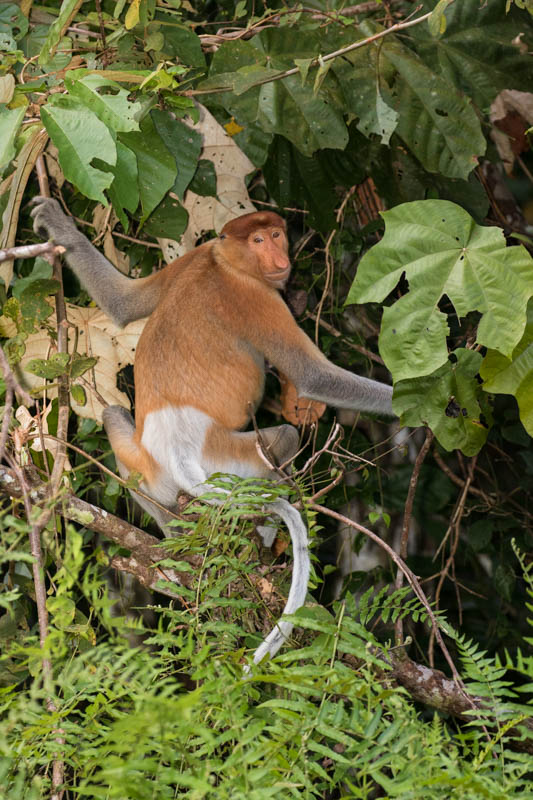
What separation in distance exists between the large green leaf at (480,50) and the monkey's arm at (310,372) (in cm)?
85

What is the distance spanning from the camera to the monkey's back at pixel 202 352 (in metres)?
2.46

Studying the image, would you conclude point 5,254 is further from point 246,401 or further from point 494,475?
point 494,475

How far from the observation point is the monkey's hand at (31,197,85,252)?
2.63 m

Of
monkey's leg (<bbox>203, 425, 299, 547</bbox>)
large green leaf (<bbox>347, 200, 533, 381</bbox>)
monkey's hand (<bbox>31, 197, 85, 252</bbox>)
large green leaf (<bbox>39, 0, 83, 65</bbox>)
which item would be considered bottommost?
monkey's leg (<bbox>203, 425, 299, 547</bbox>)

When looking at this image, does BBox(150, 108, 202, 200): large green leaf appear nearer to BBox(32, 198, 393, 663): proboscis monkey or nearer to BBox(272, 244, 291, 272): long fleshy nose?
BBox(32, 198, 393, 663): proboscis monkey

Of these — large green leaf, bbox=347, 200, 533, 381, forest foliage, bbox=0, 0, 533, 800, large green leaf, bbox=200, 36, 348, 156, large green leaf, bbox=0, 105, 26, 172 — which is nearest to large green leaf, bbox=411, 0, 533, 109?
forest foliage, bbox=0, 0, 533, 800

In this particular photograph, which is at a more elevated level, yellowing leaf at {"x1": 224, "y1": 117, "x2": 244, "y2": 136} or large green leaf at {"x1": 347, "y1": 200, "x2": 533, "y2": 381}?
yellowing leaf at {"x1": 224, "y1": 117, "x2": 244, "y2": 136}

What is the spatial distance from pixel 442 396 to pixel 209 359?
68 centimetres

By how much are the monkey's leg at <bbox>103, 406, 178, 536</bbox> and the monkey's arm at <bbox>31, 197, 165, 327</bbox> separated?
0.97 feet

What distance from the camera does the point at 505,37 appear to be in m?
2.57

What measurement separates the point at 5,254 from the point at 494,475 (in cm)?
254

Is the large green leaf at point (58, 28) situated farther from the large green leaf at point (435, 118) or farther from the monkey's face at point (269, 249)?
the large green leaf at point (435, 118)

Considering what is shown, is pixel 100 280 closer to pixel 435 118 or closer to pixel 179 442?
pixel 179 442

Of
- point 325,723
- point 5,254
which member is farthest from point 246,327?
point 325,723
